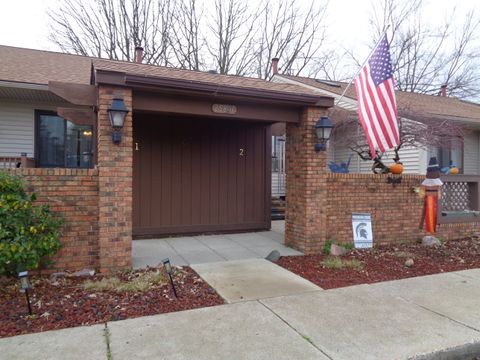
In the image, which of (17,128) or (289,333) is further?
(17,128)

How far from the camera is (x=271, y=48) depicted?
21.8 m

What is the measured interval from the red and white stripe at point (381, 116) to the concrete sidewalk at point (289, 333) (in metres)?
2.60

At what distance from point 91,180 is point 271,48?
61.3 ft

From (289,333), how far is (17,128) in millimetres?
8390

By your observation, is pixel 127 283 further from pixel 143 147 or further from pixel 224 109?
pixel 143 147

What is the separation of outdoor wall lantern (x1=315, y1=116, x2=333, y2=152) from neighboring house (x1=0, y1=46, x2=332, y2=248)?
0.39 m

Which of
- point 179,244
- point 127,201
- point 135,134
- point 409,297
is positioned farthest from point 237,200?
point 409,297

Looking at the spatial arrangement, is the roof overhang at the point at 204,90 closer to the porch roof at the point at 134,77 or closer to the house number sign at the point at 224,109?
the porch roof at the point at 134,77

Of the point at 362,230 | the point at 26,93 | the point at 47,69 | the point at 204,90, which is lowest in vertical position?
the point at 362,230

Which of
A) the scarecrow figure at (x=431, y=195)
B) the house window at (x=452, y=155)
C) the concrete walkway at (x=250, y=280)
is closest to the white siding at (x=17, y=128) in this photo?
the concrete walkway at (x=250, y=280)

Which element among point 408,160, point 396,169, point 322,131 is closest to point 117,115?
point 322,131

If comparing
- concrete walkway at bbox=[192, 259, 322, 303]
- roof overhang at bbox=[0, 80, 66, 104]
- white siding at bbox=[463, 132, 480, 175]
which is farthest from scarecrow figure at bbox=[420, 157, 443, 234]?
roof overhang at bbox=[0, 80, 66, 104]

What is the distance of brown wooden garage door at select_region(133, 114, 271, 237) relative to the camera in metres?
7.73

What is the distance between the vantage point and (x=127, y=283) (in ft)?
15.8
